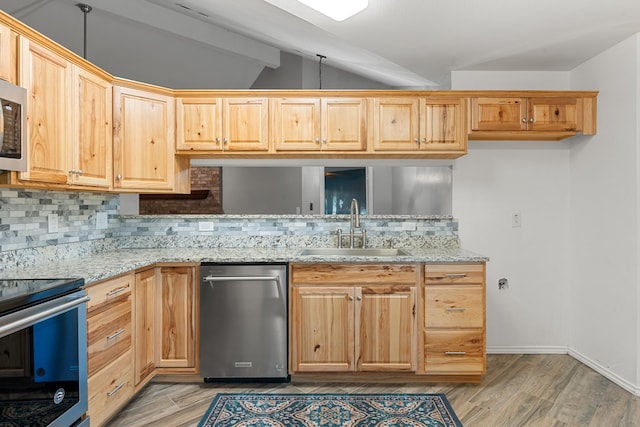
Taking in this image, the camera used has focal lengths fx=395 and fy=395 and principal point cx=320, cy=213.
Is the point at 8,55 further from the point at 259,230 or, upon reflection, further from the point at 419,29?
the point at 419,29

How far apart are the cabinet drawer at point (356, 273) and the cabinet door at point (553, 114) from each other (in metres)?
1.45

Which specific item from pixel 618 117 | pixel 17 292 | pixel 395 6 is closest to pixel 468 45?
pixel 395 6

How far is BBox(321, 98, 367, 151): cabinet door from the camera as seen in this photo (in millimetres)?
2896

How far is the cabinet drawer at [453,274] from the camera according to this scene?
262 cm

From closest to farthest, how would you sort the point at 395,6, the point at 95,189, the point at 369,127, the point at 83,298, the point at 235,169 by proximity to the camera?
the point at 83,298, the point at 395,6, the point at 95,189, the point at 369,127, the point at 235,169

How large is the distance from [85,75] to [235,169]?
3.97 feet

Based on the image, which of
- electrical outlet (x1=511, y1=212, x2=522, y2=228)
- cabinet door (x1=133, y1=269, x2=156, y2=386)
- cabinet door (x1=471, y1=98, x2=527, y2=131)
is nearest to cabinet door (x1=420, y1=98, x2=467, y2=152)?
cabinet door (x1=471, y1=98, x2=527, y2=131)

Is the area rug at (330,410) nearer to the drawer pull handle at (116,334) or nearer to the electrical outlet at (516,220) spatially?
the drawer pull handle at (116,334)

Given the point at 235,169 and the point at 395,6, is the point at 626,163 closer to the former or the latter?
the point at 395,6

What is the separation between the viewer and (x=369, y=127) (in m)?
2.90

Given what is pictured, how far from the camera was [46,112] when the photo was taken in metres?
1.98

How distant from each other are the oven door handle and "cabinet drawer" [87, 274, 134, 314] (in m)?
0.16

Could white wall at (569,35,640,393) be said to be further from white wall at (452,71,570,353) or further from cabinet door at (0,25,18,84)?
cabinet door at (0,25,18,84)

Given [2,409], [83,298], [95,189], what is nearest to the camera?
[2,409]
